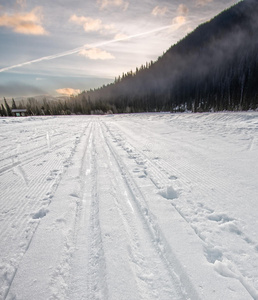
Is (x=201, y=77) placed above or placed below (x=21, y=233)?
above

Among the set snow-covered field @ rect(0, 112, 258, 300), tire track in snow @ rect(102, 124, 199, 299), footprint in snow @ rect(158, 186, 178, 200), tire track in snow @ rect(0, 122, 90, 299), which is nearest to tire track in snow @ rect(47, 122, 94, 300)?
snow-covered field @ rect(0, 112, 258, 300)

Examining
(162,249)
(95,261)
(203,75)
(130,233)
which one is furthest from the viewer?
(203,75)

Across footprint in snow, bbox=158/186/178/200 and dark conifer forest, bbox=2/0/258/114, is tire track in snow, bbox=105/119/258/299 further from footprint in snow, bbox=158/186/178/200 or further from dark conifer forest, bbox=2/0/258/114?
dark conifer forest, bbox=2/0/258/114

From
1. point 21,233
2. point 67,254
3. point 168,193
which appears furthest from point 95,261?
point 168,193

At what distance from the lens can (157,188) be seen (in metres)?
2.86

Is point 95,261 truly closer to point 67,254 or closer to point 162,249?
point 67,254

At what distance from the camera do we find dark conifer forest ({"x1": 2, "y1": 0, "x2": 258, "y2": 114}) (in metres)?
57.7

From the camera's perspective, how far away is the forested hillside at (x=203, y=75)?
57.7 metres

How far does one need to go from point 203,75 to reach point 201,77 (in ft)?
6.86

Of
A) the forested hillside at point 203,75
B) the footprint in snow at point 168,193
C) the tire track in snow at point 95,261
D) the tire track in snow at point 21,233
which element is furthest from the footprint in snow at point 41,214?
the forested hillside at point 203,75

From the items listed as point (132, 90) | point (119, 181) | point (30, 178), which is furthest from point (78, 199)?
point (132, 90)

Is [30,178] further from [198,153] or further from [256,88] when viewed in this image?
[256,88]

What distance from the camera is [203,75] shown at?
80.5 metres

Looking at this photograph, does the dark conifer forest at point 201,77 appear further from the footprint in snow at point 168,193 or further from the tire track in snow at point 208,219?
the footprint in snow at point 168,193
